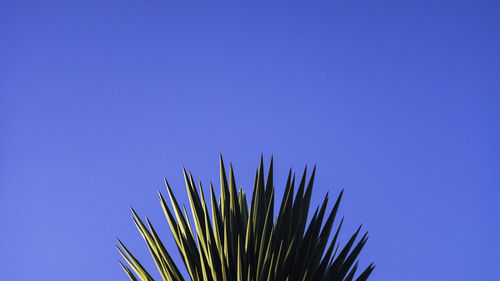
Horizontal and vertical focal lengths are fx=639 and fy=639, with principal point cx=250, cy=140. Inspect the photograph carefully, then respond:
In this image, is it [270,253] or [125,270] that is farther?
[125,270]

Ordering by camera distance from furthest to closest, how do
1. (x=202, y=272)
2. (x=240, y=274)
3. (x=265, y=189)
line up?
1. (x=265, y=189)
2. (x=202, y=272)
3. (x=240, y=274)

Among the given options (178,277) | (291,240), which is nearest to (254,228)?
(291,240)

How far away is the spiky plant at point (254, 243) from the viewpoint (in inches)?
170

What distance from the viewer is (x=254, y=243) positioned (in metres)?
4.43

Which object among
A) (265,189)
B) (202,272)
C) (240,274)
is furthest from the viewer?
(265,189)

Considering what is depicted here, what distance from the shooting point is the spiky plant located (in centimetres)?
433

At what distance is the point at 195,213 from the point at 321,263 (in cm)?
100

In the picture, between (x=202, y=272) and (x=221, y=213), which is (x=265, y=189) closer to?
(x=221, y=213)

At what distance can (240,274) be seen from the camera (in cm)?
422

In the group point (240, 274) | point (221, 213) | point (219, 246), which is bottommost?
point (240, 274)

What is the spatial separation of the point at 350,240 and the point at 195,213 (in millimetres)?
1151

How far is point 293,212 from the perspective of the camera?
4.72 metres

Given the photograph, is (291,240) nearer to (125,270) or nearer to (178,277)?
(178,277)

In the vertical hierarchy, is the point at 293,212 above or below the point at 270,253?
above
